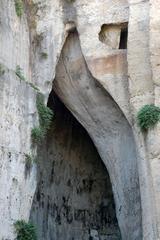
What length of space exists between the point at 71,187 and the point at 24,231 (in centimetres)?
520

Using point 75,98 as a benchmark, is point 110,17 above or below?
above

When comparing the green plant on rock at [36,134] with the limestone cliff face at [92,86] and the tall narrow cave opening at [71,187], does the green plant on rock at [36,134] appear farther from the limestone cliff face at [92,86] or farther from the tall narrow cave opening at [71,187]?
the tall narrow cave opening at [71,187]

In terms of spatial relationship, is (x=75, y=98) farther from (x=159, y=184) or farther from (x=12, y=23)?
(x=159, y=184)

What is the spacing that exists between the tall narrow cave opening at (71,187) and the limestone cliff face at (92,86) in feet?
0.75

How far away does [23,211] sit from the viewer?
12.7m

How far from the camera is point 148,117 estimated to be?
13078 millimetres

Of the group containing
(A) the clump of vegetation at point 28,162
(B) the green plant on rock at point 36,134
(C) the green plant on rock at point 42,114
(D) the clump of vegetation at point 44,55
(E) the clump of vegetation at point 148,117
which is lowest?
(A) the clump of vegetation at point 28,162

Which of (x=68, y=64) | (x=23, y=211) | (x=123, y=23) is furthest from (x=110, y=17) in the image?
(x=23, y=211)

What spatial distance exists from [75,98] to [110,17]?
2.40m

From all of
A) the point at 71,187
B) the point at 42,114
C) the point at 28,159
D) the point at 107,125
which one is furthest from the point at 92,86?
the point at 71,187

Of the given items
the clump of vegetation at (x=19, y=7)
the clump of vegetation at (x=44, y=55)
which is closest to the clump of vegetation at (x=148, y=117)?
the clump of vegetation at (x=44, y=55)

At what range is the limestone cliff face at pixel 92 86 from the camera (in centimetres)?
1272

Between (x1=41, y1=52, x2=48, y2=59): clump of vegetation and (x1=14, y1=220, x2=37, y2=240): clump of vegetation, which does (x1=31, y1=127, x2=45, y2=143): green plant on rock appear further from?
(x1=41, y1=52, x2=48, y2=59): clump of vegetation

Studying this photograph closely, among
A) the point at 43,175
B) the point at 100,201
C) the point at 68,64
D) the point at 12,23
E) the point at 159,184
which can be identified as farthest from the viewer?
the point at 100,201
